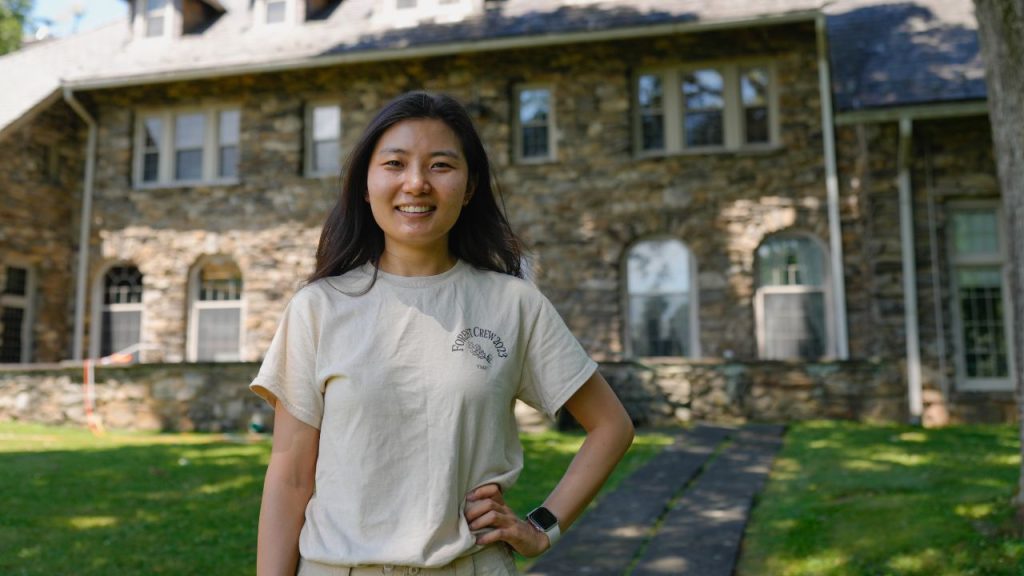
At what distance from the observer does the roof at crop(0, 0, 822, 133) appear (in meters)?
12.1

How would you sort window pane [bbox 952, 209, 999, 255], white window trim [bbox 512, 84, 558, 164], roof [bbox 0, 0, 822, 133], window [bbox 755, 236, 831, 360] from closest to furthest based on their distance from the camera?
window pane [bbox 952, 209, 999, 255]
window [bbox 755, 236, 831, 360]
roof [bbox 0, 0, 822, 133]
white window trim [bbox 512, 84, 558, 164]

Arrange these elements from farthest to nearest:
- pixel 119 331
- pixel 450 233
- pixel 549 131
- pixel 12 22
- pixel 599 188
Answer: pixel 12 22 < pixel 119 331 < pixel 549 131 < pixel 599 188 < pixel 450 233

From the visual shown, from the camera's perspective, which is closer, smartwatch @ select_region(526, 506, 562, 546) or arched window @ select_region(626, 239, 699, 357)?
smartwatch @ select_region(526, 506, 562, 546)

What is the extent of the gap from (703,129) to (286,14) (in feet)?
25.0

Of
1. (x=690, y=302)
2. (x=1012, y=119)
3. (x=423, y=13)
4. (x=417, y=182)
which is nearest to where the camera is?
(x=417, y=182)

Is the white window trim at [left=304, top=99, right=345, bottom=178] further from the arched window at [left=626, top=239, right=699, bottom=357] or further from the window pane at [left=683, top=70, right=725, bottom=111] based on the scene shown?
the window pane at [left=683, top=70, right=725, bottom=111]

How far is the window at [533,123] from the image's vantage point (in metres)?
13.3

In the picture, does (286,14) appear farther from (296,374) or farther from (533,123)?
(296,374)

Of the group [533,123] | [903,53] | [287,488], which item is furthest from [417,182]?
[533,123]

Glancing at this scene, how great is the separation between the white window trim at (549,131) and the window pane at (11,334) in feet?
29.0

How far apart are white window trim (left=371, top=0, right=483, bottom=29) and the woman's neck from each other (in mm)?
12711

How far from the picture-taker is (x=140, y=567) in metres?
4.16

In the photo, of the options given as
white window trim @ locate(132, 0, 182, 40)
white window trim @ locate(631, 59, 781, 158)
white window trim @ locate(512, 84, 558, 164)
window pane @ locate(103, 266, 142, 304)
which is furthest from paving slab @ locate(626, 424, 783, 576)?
white window trim @ locate(132, 0, 182, 40)

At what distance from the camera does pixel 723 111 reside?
12625 mm
